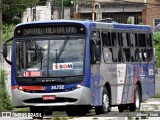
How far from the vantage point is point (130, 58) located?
28.2 meters

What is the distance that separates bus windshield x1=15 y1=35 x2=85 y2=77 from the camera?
77.7 feet

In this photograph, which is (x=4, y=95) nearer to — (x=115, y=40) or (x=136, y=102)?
(x=136, y=102)

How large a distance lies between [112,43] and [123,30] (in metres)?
1.45

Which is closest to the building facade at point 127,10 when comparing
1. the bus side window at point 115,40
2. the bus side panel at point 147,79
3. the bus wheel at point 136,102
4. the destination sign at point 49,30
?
the bus side panel at point 147,79

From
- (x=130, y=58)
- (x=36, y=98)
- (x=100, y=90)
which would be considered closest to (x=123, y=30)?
(x=130, y=58)

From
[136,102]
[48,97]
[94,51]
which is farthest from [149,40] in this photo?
[48,97]

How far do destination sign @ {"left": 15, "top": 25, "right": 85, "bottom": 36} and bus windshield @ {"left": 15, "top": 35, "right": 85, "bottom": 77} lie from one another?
227 mm

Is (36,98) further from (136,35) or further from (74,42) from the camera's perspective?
(136,35)

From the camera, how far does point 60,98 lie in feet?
77.6

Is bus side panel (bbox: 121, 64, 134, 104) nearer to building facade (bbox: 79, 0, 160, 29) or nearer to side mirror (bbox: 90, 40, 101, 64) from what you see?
side mirror (bbox: 90, 40, 101, 64)

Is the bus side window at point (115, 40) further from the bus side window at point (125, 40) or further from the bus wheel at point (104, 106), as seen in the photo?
the bus wheel at point (104, 106)

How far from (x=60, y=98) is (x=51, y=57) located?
1264 millimetres

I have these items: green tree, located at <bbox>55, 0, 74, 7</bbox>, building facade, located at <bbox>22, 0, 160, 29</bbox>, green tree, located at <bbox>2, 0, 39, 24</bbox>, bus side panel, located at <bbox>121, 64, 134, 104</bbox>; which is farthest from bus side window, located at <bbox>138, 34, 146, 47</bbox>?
green tree, located at <bbox>55, 0, 74, 7</bbox>

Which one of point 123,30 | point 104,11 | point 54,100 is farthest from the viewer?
point 104,11
